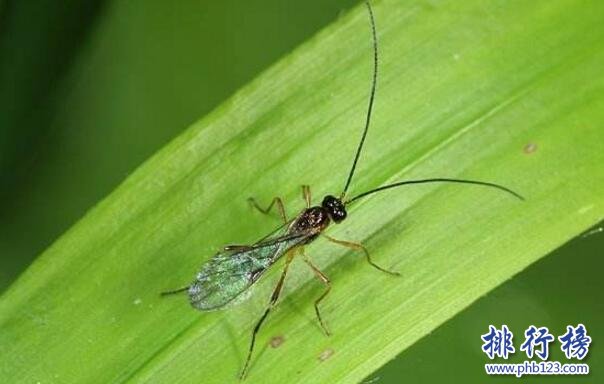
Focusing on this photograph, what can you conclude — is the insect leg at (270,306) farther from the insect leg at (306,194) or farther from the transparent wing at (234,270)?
the insect leg at (306,194)

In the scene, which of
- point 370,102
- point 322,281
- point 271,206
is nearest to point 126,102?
point 271,206

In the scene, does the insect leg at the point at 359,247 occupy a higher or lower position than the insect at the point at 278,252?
lower

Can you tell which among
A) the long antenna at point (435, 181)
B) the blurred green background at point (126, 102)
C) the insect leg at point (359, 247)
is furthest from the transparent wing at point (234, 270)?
the blurred green background at point (126, 102)

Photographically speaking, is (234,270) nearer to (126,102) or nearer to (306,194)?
(306,194)

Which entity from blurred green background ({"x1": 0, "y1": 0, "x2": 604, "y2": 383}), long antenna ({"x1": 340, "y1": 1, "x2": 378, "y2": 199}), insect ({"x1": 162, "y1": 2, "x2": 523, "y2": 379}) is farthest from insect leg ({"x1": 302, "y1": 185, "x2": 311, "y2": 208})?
blurred green background ({"x1": 0, "y1": 0, "x2": 604, "y2": 383})

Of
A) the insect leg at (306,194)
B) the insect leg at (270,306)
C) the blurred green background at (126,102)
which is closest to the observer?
the insect leg at (270,306)
